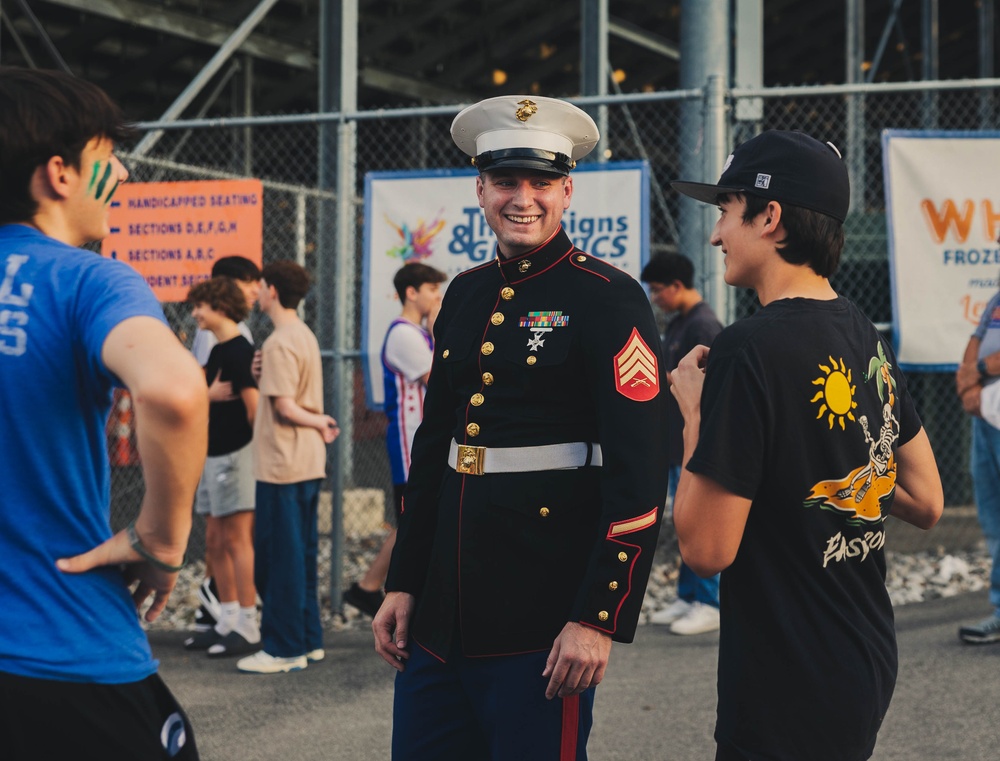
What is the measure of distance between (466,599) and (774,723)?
2.32ft

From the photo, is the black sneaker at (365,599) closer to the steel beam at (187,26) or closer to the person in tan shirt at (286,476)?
the person in tan shirt at (286,476)

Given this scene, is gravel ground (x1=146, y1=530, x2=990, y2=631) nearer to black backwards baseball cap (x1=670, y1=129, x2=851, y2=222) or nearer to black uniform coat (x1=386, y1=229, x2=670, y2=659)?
black uniform coat (x1=386, y1=229, x2=670, y2=659)

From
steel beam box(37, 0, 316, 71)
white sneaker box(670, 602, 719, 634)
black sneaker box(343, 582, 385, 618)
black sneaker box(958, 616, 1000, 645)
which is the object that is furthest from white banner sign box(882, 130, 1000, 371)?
steel beam box(37, 0, 316, 71)

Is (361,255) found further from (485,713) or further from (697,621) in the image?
(485,713)

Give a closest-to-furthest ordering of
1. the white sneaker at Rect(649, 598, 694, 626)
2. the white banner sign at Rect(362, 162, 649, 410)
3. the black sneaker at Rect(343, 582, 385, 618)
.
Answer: the white banner sign at Rect(362, 162, 649, 410), the black sneaker at Rect(343, 582, 385, 618), the white sneaker at Rect(649, 598, 694, 626)

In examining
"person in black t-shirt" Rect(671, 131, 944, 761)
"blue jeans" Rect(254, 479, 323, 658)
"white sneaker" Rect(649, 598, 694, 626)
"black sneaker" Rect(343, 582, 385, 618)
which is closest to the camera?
"person in black t-shirt" Rect(671, 131, 944, 761)

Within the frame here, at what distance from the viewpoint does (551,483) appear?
253cm

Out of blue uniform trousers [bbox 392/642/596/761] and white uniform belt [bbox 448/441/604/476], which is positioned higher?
white uniform belt [bbox 448/441/604/476]

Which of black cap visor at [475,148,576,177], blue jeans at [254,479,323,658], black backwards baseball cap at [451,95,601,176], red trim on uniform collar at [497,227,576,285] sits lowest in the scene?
blue jeans at [254,479,323,658]

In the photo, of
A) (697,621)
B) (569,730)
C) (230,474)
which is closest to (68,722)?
(569,730)

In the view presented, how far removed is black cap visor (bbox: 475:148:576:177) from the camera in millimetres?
2756

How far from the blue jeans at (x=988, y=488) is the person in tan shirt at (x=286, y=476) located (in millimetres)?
3285

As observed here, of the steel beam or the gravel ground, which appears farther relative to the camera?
the steel beam

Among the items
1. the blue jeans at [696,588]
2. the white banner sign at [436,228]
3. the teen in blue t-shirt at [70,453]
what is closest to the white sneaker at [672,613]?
the blue jeans at [696,588]
